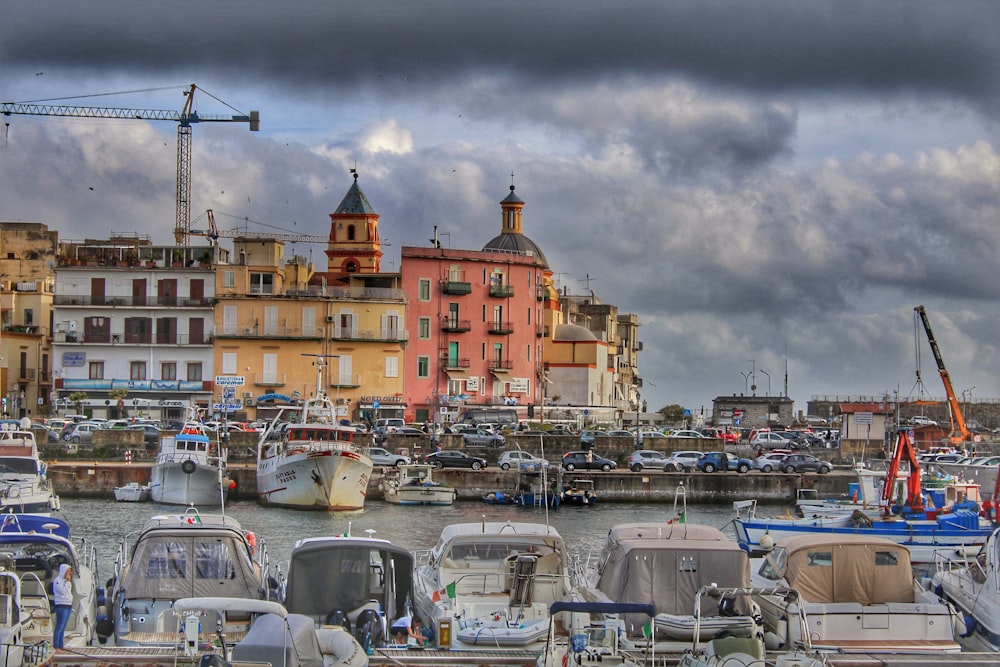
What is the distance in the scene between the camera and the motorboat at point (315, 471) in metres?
54.8

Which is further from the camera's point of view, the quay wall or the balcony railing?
the balcony railing

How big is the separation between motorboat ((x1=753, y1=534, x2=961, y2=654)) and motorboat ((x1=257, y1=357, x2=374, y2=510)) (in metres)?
32.7

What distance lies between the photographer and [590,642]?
1919 cm

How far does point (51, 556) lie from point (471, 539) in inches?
295

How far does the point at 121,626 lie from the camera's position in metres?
22.2

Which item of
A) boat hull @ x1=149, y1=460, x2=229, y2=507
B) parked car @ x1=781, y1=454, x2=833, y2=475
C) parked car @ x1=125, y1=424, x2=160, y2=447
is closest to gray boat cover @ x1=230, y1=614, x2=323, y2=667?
boat hull @ x1=149, y1=460, x2=229, y2=507

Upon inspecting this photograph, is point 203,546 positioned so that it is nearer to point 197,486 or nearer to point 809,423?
point 197,486

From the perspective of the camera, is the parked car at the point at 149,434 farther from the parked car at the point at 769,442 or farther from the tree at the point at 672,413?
the tree at the point at 672,413

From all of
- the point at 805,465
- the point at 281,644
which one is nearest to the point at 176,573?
the point at 281,644

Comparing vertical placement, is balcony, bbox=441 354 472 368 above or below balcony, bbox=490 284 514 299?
below

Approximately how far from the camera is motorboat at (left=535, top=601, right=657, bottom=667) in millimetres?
18828

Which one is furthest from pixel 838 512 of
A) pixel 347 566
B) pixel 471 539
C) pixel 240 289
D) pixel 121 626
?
pixel 240 289

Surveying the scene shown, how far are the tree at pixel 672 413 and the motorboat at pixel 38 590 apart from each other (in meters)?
87.6

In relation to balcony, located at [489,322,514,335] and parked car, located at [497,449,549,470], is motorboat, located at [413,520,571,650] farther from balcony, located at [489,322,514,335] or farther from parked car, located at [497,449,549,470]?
balcony, located at [489,322,514,335]
